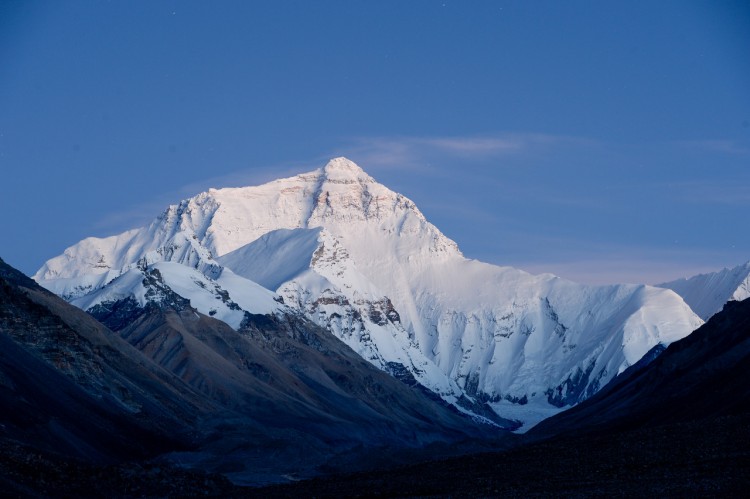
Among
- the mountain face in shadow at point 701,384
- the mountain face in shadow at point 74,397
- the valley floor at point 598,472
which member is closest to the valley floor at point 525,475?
the valley floor at point 598,472

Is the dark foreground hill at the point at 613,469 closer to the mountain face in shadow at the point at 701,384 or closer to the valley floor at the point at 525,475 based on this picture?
the valley floor at the point at 525,475

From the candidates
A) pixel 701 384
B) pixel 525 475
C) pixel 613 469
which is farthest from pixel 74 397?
pixel 613 469

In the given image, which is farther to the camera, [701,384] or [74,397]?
[701,384]

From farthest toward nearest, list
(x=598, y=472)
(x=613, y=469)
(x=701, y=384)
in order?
(x=701, y=384)
(x=613, y=469)
(x=598, y=472)

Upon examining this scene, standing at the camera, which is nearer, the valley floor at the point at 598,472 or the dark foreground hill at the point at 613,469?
the valley floor at the point at 598,472

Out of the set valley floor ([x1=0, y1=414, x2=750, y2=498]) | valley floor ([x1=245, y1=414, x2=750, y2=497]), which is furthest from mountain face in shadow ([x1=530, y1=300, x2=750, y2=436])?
valley floor ([x1=0, y1=414, x2=750, y2=498])

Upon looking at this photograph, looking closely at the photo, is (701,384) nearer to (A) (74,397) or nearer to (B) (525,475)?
(A) (74,397)

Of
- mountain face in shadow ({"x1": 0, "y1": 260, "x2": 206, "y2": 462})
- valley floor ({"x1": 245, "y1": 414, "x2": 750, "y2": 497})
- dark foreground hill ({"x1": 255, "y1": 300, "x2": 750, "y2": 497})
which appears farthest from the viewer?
mountain face in shadow ({"x1": 0, "y1": 260, "x2": 206, "y2": 462})

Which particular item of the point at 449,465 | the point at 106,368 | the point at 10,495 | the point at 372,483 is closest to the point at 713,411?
the point at 449,465

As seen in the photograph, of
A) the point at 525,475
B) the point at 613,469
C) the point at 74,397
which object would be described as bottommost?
the point at 525,475

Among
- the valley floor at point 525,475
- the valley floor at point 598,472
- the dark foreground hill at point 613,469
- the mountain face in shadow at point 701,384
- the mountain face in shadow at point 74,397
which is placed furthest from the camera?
the mountain face in shadow at point 701,384

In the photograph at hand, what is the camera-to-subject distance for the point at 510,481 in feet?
273

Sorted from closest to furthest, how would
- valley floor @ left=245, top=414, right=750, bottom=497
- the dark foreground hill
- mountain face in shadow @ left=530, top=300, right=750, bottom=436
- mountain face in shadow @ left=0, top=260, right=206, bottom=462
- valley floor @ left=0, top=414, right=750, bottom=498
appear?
valley floor @ left=245, top=414, right=750, bottom=497
the dark foreground hill
valley floor @ left=0, top=414, right=750, bottom=498
mountain face in shadow @ left=0, top=260, right=206, bottom=462
mountain face in shadow @ left=530, top=300, right=750, bottom=436

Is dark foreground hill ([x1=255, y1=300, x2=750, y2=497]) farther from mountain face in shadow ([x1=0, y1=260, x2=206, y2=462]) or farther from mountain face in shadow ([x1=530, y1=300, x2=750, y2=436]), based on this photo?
mountain face in shadow ([x1=0, y1=260, x2=206, y2=462])
